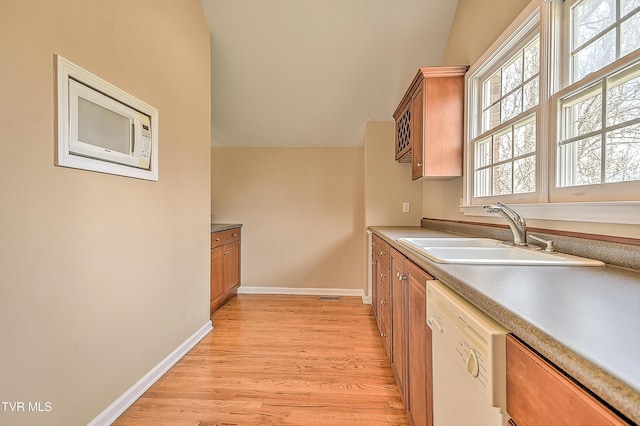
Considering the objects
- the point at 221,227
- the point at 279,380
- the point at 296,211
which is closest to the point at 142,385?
the point at 279,380

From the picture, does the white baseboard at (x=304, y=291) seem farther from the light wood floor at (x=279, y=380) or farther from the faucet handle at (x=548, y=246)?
the faucet handle at (x=548, y=246)

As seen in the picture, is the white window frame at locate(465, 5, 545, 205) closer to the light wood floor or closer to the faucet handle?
the faucet handle

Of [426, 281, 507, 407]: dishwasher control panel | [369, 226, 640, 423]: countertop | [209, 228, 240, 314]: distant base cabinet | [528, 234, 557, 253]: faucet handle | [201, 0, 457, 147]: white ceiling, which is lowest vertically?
[209, 228, 240, 314]: distant base cabinet

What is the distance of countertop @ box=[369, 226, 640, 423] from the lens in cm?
36

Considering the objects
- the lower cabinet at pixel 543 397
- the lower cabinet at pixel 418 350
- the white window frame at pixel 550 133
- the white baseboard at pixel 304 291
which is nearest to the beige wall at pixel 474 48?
the white window frame at pixel 550 133

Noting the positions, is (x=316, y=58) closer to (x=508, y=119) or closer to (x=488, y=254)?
(x=508, y=119)

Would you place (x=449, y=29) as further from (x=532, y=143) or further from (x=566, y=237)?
(x=566, y=237)

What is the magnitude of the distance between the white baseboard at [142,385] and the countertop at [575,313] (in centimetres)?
175

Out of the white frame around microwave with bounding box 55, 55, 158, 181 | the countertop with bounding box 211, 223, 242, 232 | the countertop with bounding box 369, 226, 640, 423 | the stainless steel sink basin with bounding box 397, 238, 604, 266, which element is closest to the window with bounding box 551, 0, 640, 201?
the stainless steel sink basin with bounding box 397, 238, 604, 266

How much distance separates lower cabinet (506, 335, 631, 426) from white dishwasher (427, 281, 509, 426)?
2cm

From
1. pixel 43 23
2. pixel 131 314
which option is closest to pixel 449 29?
pixel 43 23

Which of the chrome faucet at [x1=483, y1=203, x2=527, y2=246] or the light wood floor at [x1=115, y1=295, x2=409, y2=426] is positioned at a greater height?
the chrome faucet at [x1=483, y1=203, x2=527, y2=246]

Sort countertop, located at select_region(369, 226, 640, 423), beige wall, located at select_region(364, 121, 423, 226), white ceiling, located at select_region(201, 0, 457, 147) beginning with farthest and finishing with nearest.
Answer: beige wall, located at select_region(364, 121, 423, 226) → white ceiling, located at select_region(201, 0, 457, 147) → countertop, located at select_region(369, 226, 640, 423)

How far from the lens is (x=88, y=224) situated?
4.37 ft
